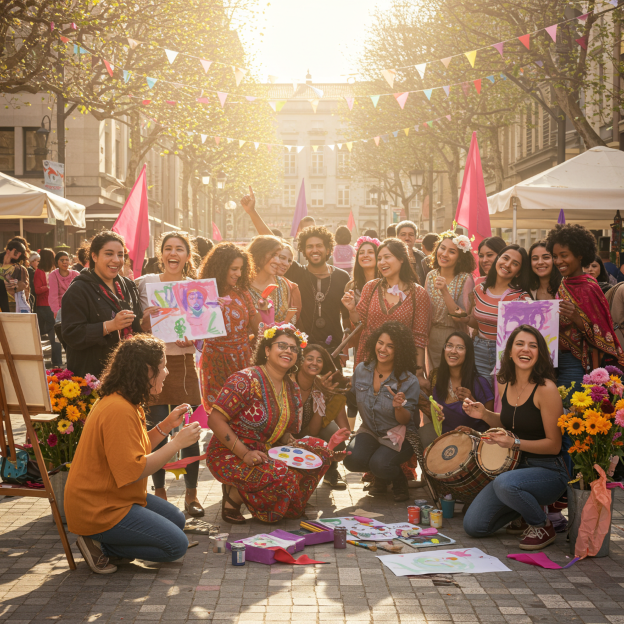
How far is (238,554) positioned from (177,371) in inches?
69.4

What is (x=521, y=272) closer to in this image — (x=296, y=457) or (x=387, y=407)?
(x=387, y=407)

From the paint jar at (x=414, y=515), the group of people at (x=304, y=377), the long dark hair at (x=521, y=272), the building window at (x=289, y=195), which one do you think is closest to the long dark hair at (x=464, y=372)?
the group of people at (x=304, y=377)

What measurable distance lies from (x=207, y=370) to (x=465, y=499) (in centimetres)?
234

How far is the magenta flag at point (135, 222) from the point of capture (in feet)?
32.9

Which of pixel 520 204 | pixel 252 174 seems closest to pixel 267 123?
pixel 252 174

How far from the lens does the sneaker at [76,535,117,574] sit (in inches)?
187

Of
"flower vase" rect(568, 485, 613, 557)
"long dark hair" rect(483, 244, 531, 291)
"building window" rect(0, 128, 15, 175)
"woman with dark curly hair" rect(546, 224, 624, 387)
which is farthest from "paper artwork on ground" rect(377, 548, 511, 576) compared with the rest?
"building window" rect(0, 128, 15, 175)

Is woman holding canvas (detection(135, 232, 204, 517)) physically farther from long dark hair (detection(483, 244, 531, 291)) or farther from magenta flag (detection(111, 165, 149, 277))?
magenta flag (detection(111, 165, 149, 277))

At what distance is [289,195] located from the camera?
87.4 m

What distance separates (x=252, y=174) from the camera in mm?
46281

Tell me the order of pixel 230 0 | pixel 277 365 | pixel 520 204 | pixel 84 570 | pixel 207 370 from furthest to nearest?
pixel 230 0
pixel 520 204
pixel 207 370
pixel 277 365
pixel 84 570

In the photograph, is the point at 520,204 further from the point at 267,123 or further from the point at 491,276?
the point at 267,123

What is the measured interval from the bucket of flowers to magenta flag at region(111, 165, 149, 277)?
6.34 meters

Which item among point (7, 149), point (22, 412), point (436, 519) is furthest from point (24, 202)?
point (7, 149)
